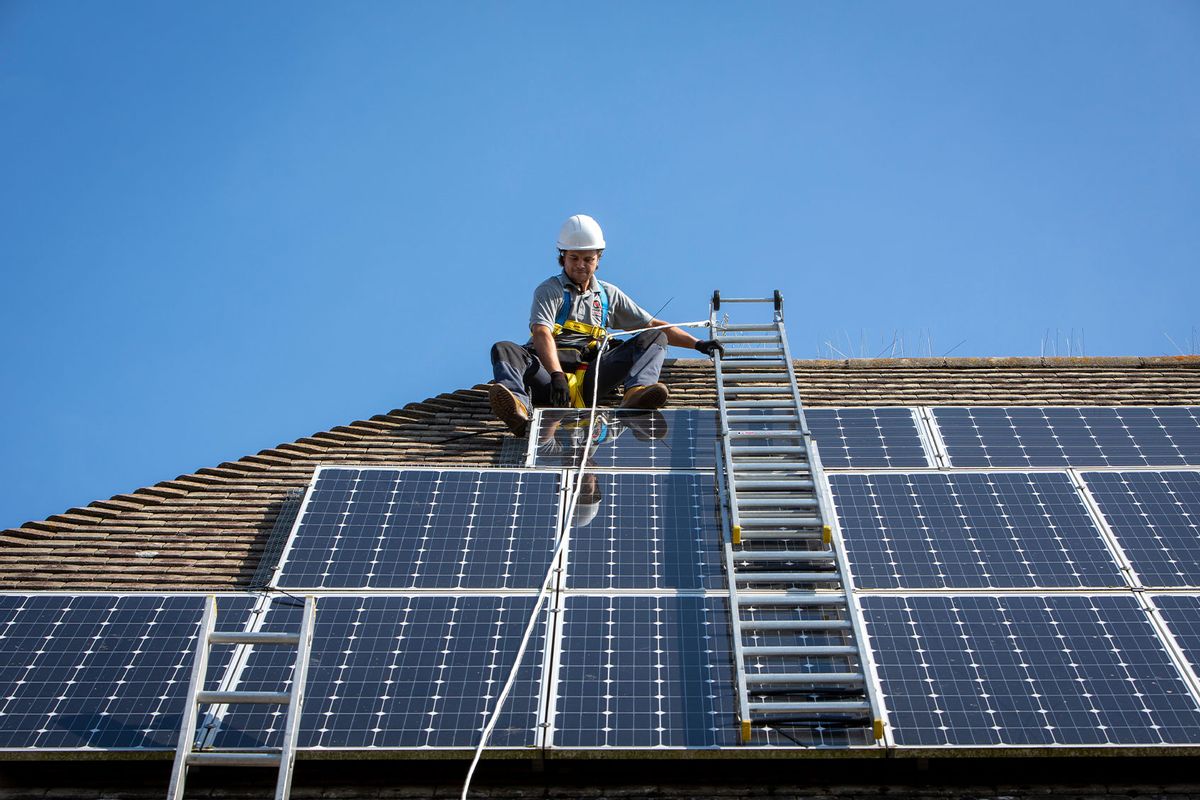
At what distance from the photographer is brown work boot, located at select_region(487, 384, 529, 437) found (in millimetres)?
9963

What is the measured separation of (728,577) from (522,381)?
3346 millimetres

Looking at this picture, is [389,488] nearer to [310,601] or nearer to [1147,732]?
[310,601]

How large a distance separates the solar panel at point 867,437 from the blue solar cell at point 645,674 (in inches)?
93.8

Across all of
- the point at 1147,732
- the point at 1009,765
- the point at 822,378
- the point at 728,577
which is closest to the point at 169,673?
the point at 728,577

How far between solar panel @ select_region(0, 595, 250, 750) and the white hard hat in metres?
4.96

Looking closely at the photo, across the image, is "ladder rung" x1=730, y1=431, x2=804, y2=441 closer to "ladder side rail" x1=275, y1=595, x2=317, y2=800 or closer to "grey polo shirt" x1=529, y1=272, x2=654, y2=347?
"grey polo shirt" x1=529, y1=272, x2=654, y2=347

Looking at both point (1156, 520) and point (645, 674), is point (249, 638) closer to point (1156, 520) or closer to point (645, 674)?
point (645, 674)

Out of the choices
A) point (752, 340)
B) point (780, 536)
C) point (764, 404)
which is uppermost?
point (752, 340)

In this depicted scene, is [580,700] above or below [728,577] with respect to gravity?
below

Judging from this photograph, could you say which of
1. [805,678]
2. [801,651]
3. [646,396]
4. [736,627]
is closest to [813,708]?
[805,678]

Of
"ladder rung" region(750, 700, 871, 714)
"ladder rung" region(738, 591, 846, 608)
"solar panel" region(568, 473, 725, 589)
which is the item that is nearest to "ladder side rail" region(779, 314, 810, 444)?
"solar panel" region(568, 473, 725, 589)

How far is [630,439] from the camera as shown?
9.73m

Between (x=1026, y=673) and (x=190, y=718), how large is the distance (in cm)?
465

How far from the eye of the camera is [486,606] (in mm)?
7688
